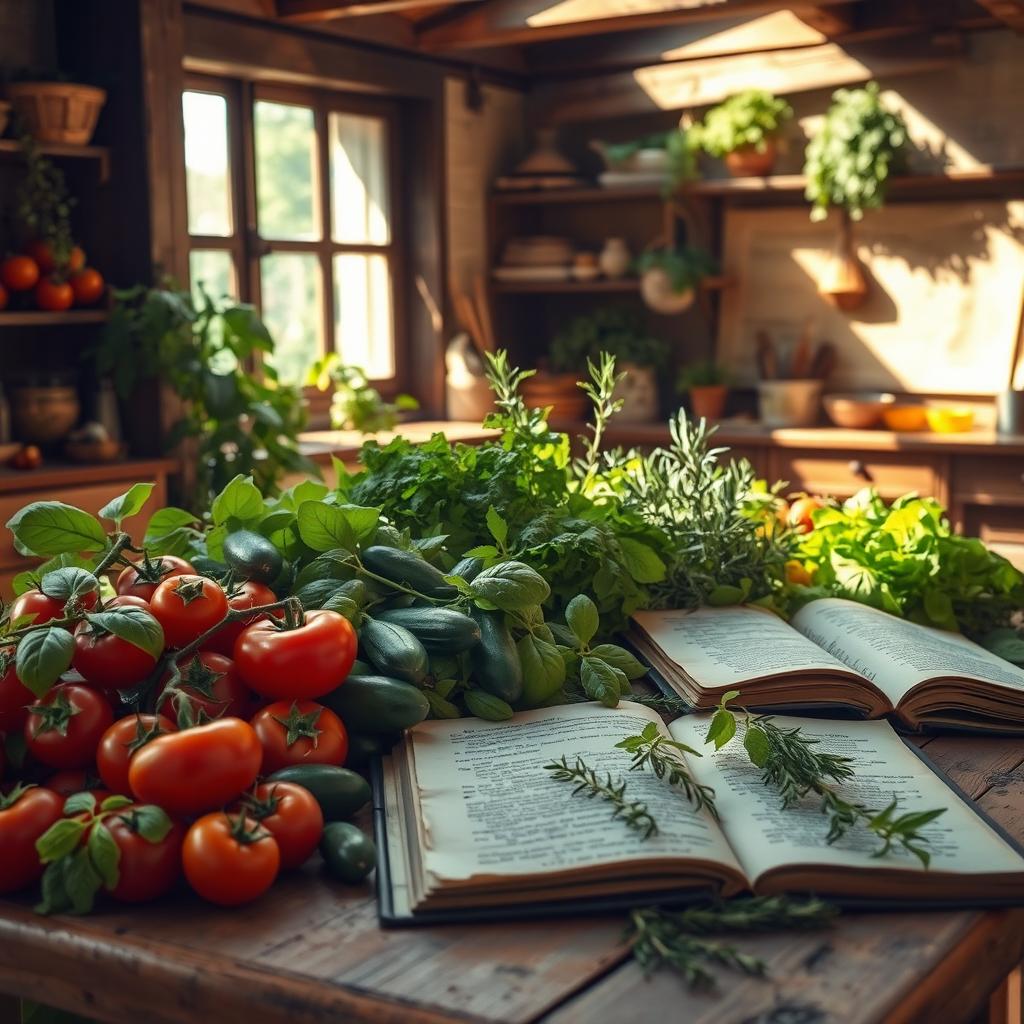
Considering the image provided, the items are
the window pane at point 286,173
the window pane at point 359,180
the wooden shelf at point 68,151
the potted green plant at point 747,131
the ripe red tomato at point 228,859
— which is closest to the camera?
the ripe red tomato at point 228,859

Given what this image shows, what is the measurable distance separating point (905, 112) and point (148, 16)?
2.48 meters

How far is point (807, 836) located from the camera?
0.99 m

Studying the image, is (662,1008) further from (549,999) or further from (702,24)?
(702,24)

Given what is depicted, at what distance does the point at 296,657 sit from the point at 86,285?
271 cm

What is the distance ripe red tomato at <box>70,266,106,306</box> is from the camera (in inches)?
137

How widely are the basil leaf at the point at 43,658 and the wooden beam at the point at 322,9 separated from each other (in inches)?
124

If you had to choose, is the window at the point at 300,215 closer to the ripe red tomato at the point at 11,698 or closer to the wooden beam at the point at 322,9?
the wooden beam at the point at 322,9

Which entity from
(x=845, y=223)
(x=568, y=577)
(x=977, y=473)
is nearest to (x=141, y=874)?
(x=568, y=577)

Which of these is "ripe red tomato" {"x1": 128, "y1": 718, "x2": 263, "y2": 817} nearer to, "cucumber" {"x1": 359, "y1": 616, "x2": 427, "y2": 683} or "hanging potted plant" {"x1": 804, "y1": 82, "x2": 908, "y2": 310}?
"cucumber" {"x1": 359, "y1": 616, "x2": 427, "y2": 683}

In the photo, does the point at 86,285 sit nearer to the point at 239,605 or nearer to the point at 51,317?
the point at 51,317

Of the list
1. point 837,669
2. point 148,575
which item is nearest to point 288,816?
point 148,575

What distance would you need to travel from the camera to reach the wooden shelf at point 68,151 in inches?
129

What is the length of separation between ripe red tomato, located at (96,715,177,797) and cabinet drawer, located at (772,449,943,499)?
3450 mm

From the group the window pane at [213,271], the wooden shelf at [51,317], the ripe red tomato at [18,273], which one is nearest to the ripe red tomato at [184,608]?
the wooden shelf at [51,317]
